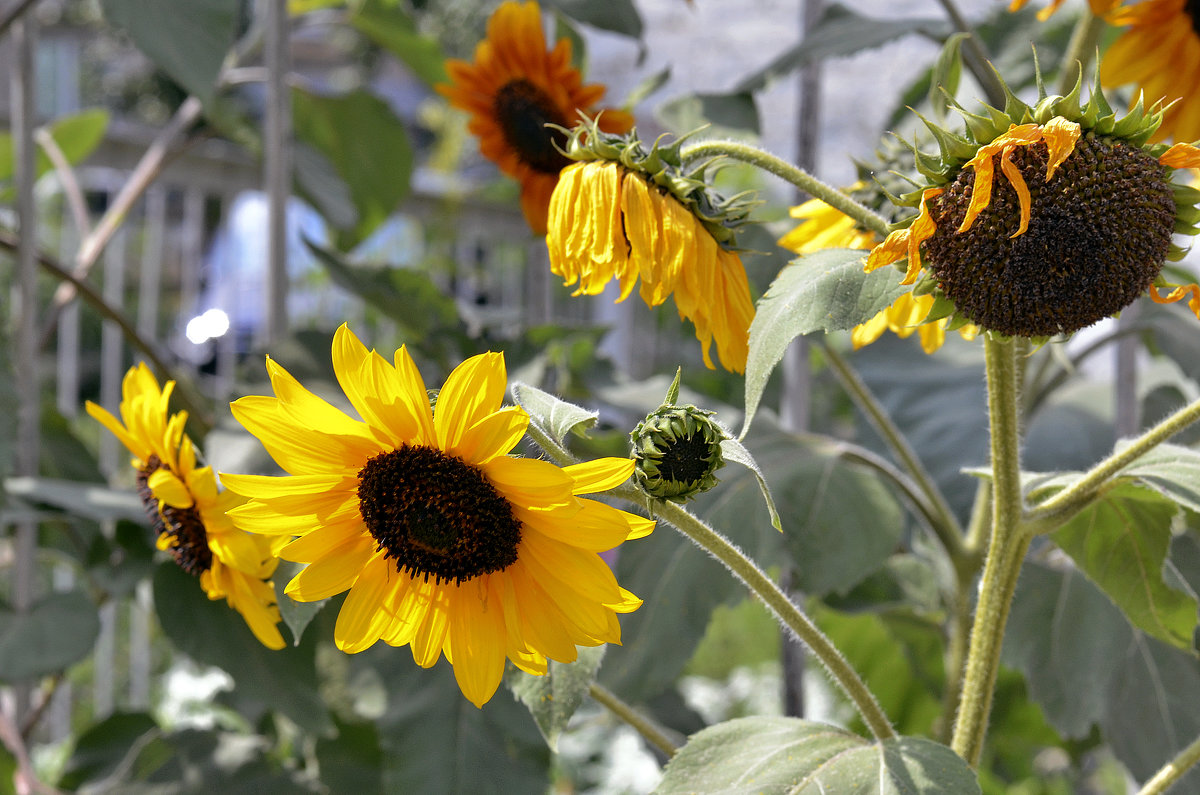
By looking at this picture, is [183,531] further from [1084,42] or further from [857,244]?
[1084,42]

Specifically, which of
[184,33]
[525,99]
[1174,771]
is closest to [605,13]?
[525,99]

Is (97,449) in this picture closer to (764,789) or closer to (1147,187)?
(764,789)

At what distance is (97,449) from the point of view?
1789 millimetres

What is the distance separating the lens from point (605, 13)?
0.59m

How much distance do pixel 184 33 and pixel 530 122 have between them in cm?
20

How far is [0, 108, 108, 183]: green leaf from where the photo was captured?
0.87m

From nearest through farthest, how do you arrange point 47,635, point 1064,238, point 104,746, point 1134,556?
point 1064,238
point 1134,556
point 47,635
point 104,746

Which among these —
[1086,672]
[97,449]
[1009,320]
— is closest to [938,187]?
[1009,320]

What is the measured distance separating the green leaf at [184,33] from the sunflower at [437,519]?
0.31m

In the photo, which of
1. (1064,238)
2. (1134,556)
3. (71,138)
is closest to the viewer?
(1064,238)

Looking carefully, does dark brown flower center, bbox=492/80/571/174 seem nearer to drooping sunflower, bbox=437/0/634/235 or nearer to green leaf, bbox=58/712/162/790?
drooping sunflower, bbox=437/0/634/235

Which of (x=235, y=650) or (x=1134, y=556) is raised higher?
(x=1134, y=556)

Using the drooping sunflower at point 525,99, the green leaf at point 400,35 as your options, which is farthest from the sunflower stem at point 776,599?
the green leaf at point 400,35

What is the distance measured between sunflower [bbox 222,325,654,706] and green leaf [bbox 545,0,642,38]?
35cm
